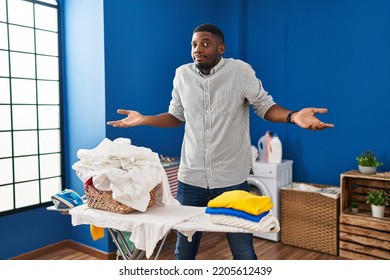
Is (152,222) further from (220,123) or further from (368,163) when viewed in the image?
(368,163)

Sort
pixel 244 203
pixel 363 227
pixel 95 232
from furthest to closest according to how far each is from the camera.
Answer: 1. pixel 363 227
2. pixel 95 232
3. pixel 244 203

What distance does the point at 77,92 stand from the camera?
123 inches

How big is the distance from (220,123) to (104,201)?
62 cm

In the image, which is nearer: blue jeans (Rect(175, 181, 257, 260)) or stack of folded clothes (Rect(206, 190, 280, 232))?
stack of folded clothes (Rect(206, 190, 280, 232))

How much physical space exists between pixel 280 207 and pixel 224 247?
63cm

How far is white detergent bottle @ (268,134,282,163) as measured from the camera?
3535mm

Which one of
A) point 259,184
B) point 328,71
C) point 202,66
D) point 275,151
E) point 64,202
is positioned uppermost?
point 328,71

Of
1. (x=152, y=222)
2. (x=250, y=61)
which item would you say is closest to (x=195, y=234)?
(x=152, y=222)


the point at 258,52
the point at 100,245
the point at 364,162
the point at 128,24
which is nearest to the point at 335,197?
the point at 364,162

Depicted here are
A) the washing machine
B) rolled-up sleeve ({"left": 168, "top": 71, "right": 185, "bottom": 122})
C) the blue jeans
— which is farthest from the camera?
the washing machine

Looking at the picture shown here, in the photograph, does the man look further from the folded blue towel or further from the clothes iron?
the clothes iron

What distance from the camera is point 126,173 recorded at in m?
1.58

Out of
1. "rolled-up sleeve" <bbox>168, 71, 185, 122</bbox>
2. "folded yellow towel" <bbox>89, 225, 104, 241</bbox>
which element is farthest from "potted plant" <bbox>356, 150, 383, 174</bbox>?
"folded yellow towel" <bbox>89, 225, 104, 241</bbox>

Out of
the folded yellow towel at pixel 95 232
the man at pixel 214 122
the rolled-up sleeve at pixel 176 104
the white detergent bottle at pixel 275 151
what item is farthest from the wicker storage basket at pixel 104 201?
the white detergent bottle at pixel 275 151
